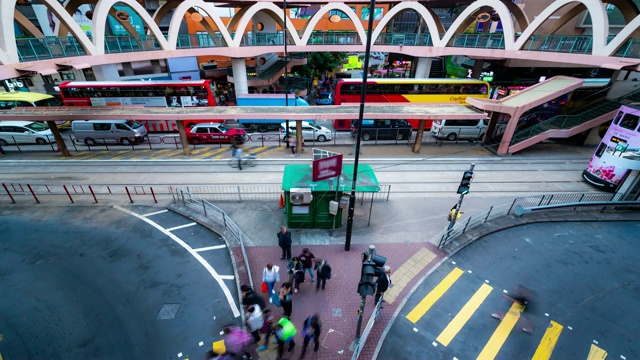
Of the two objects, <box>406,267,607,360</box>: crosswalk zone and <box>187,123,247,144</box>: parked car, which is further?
<box>187,123,247,144</box>: parked car

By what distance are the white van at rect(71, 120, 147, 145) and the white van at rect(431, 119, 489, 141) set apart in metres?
22.0

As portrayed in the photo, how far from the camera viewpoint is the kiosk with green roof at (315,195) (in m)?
10.8

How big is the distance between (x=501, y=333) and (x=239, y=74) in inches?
1072

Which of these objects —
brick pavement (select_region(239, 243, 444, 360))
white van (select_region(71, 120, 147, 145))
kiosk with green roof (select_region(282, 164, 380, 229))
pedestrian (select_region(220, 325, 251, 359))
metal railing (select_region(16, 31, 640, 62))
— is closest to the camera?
pedestrian (select_region(220, 325, 251, 359))

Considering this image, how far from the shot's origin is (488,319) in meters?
8.50

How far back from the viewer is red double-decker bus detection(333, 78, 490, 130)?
23.0m

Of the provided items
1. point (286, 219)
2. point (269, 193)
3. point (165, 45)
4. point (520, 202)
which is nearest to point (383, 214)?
point (286, 219)

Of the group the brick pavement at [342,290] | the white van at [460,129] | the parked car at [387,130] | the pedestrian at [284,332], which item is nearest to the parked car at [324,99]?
the parked car at [387,130]

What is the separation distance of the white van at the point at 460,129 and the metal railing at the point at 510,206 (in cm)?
840

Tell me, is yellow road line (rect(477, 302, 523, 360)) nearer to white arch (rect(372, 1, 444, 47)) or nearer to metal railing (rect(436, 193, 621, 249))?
metal railing (rect(436, 193, 621, 249))

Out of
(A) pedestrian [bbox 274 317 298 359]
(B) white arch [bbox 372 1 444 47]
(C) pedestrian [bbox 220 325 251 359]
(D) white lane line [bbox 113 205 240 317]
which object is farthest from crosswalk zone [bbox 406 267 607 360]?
(B) white arch [bbox 372 1 444 47]

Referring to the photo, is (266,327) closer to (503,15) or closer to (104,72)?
(104,72)

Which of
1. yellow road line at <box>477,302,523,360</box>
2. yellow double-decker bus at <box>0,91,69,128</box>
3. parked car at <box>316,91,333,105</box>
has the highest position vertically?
yellow double-decker bus at <box>0,91,69,128</box>

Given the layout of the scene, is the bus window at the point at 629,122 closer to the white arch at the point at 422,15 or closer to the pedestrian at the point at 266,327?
the white arch at the point at 422,15
